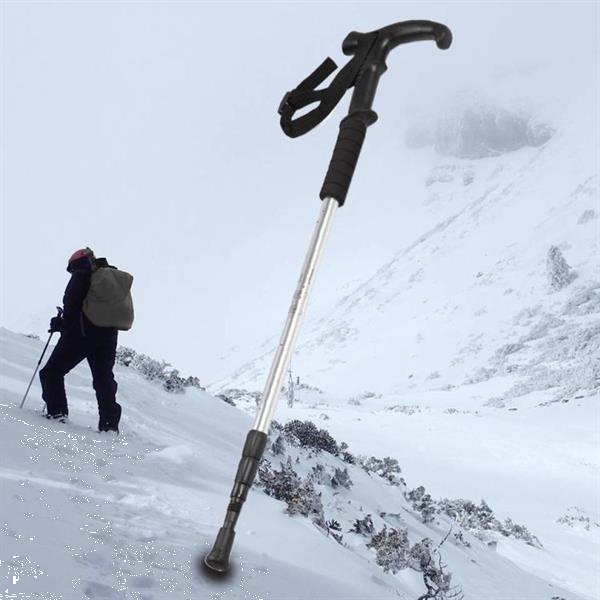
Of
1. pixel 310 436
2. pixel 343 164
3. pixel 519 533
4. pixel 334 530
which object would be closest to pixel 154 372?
pixel 310 436

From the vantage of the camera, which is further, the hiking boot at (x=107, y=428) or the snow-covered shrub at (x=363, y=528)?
the snow-covered shrub at (x=363, y=528)

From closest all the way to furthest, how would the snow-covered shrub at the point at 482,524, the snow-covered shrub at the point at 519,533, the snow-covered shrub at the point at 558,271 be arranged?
the snow-covered shrub at the point at 482,524 → the snow-covered shrub at the point at 519,533 → the snow-covered shrub at the point at 558,271

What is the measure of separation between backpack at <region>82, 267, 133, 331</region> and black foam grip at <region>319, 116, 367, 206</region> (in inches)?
126

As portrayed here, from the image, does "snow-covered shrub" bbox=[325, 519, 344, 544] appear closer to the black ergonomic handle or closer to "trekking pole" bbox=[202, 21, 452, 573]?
"trekking pole" bbox=[202, 21, 452, 573]

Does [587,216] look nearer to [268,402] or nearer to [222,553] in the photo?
[268,402]

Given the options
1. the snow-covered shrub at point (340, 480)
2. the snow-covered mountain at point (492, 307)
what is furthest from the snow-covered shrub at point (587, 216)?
the snow-covered shrub at point (340, 480)

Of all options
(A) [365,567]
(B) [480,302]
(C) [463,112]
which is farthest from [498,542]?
(C) [463,112]

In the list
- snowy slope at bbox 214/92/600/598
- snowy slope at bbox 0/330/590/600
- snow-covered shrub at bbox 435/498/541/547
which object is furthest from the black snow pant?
snowy slope at bbox 214/92/600/598

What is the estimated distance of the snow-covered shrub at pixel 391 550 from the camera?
14.7 feet

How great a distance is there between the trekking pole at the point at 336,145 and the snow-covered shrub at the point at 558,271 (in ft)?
137

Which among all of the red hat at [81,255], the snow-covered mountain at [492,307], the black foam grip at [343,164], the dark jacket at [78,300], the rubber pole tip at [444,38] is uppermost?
the snow-covered mountain at [492,307]

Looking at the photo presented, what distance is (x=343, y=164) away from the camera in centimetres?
240

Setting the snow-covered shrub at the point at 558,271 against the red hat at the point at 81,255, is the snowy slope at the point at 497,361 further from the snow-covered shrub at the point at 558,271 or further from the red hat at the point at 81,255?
the red hat at the point at 81,255

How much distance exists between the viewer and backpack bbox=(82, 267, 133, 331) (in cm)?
503
